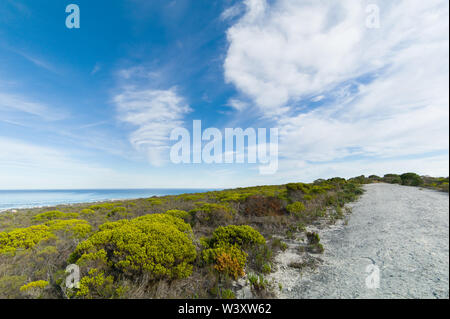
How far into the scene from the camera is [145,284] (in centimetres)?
333

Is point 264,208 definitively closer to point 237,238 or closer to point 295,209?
point 295,209

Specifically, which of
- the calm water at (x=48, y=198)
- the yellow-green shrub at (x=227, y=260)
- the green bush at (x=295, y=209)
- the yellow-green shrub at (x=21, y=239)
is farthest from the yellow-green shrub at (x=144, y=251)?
the calm water at (x=48, y=198)

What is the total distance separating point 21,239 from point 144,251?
5.93m

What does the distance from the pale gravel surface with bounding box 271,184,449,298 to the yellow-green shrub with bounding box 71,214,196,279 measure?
2198mm

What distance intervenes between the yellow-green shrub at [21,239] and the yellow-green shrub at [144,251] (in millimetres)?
3457

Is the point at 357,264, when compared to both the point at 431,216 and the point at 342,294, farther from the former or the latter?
the point at 431,216

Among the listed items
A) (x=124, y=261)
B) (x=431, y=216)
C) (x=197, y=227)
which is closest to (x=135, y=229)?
(x=124, y=261)

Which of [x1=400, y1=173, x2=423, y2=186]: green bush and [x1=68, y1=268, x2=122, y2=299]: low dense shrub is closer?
[x1=68, y1=268, x2=122, y2=299]: low dense shrub

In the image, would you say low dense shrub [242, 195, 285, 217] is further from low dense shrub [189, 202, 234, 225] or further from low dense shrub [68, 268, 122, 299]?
low dense shrub [68, 268, 122, 299]

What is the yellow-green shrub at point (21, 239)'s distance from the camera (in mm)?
5545

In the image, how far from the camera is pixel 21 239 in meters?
6.07

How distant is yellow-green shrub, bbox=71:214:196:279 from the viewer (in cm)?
361

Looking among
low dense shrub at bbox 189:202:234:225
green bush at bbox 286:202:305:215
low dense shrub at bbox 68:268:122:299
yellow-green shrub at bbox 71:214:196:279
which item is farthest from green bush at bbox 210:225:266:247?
green bush at bbox 286:202:305:215
